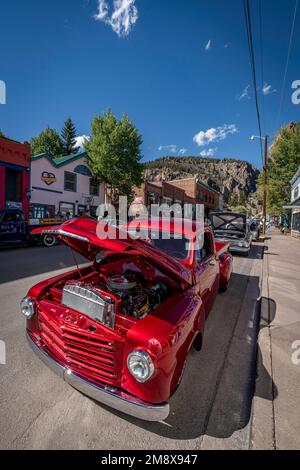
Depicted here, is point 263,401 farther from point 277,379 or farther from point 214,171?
point 214,171

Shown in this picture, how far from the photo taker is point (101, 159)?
22.9 meters

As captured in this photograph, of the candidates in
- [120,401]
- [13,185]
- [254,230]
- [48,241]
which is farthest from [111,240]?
[13,185]

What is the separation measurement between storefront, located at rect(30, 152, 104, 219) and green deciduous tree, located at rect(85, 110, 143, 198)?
1691 mm

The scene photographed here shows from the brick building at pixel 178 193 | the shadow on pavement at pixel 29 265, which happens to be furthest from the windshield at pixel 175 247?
the brick building at pixel 178 193

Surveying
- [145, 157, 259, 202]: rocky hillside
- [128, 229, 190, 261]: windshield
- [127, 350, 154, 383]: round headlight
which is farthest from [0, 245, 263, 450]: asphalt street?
[145, 157, 259, 202]: rocky hillside

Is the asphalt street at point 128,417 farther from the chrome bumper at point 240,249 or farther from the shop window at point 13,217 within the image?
the shop window at point 13,217

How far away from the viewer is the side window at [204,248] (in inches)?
138

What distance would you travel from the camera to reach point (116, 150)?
896 inches

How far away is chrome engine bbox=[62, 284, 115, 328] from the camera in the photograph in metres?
1.97

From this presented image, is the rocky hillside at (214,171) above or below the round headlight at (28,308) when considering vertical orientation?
above

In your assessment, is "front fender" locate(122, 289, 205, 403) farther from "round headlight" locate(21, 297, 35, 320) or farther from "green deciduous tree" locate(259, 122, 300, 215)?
"green deciduous tree" locate(259, 122, 300, 215)

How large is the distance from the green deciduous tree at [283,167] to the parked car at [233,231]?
17622 mm

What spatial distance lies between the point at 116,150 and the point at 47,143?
22684 mm

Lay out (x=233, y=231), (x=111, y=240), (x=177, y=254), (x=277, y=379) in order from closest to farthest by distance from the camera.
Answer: (x=111, y=240)
(x=277, y=379)
(x=177, y=254)
(x=233, y=231)
